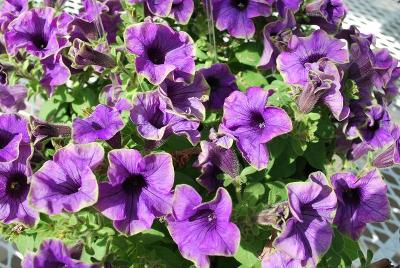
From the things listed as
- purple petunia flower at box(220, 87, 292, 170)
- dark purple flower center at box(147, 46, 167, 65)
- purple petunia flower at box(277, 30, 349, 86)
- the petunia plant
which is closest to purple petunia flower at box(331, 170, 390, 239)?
the petunia plant

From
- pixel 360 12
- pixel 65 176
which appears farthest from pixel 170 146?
pixel 360 12

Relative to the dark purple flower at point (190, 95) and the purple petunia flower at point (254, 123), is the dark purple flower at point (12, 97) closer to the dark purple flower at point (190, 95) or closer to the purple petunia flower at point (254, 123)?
the dark purple flower at point (190, 95)

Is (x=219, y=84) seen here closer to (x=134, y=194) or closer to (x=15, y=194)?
(x=134, y=194)

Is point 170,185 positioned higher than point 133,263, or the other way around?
point 170,185

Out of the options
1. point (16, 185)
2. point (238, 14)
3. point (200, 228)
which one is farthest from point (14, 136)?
point (238, 14)

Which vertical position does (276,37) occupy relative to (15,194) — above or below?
above

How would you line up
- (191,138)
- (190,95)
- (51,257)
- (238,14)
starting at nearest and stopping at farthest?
1. (51,257)
2. (191,138)
3. (190,95)
4. (238,14)

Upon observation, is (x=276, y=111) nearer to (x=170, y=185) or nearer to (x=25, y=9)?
(x=170, y=185)

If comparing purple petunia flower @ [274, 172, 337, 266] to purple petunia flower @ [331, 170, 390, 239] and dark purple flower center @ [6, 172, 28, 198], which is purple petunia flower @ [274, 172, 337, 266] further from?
dark purple flower center @ [6, 172, 28, 198]
